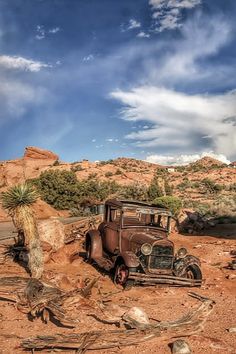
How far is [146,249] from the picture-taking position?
9992 millimetres

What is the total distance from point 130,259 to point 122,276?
663 millimetres

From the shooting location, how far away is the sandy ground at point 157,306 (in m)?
6.16

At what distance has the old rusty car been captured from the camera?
9.96m

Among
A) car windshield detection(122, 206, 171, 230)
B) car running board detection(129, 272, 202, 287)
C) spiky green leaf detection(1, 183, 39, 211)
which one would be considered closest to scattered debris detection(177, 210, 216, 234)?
car windshield detection(122, 206, 171, 230)

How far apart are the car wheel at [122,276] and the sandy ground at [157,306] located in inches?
7.7

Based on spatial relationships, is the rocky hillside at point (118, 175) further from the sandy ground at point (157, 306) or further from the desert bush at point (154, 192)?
the sandy ground at point (157, 306)

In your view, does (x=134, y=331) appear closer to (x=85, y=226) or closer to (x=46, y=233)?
(x=46, y=233)

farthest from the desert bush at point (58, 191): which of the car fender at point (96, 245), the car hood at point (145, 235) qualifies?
the car hood at point (145, 235)

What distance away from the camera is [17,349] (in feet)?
19.7

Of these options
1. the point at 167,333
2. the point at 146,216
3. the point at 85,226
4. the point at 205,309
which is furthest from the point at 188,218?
the point at 167,333

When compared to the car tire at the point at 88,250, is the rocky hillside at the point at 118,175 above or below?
above

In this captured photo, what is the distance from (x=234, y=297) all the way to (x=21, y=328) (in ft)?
16.8

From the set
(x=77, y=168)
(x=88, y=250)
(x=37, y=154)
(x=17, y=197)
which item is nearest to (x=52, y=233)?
(x=88, y=250)

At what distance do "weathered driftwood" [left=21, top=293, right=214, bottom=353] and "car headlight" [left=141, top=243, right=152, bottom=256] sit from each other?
2997 mm
